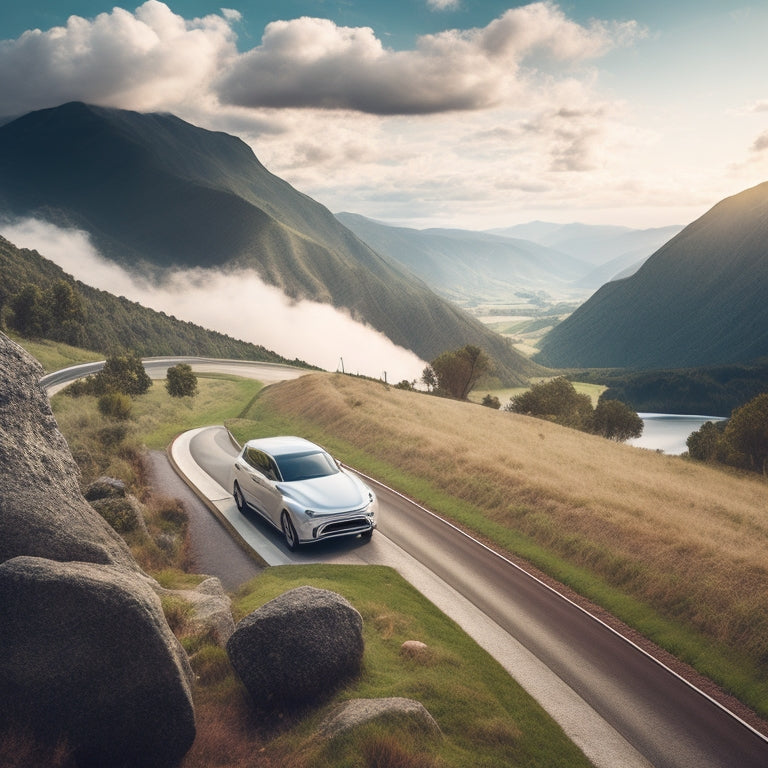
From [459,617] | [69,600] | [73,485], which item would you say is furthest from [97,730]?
[459,617]

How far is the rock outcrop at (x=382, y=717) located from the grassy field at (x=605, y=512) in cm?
701

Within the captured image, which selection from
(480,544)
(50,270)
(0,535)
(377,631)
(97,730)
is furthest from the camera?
(50,270)

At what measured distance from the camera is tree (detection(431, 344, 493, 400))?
9019 centimetres

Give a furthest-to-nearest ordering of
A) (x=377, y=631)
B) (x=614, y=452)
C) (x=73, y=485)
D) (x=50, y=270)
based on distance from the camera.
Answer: (x=50, y=270) < (x=614, y=452) < (x=377, y=631) < (x=73, y=485)

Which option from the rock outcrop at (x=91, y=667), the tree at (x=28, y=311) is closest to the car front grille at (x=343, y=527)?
the rock outcrop at (x=91, y=667)

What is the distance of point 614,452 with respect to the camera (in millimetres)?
40938

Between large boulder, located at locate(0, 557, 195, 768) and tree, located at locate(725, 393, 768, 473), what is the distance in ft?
200

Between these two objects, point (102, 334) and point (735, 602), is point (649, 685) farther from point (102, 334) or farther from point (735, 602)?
point (102, 334)

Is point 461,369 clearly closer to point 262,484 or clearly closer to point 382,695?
point 262,484

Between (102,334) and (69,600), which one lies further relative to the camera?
Answer: (102,334)

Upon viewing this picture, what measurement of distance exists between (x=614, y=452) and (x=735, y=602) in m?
29.1

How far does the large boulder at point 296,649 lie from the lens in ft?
27.0

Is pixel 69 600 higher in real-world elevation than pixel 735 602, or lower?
higher

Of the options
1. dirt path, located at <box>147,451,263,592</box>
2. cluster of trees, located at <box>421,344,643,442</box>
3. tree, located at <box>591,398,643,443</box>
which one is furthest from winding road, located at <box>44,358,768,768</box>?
tree, located at <box>591,398,643,443</box>
